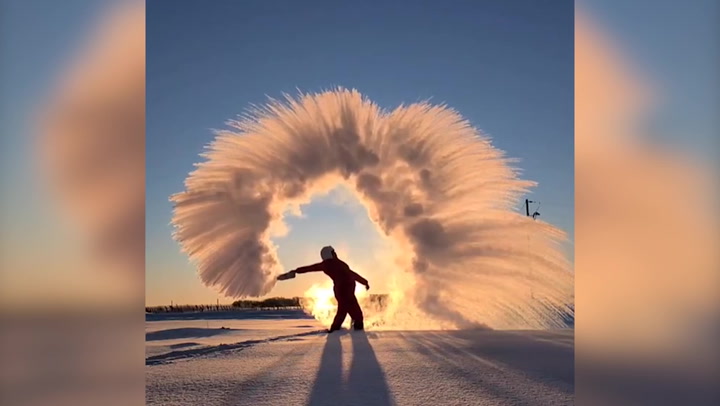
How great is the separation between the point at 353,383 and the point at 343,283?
12.0ft

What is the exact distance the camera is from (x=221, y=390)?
3.87m

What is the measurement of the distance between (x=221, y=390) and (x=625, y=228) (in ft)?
9.02

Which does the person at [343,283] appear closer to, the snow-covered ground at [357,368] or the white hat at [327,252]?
the white hat at [327,252]

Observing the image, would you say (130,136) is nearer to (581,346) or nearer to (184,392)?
(184,392)

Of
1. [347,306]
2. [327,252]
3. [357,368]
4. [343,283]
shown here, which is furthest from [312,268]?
[357,368]

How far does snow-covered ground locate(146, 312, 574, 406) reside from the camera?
365cm

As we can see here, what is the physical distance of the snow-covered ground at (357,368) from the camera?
3.65m

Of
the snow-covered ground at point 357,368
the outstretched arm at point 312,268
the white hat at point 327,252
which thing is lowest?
the snow-covered ground at point 357,368

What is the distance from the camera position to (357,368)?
4.51m

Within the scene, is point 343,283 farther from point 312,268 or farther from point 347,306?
point 312,268

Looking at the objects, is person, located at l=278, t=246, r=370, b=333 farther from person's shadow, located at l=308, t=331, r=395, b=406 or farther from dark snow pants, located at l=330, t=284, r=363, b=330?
person's shadow, located at l=308, t=331, r=395, b=406

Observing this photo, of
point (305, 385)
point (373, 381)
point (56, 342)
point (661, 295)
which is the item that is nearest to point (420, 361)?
point (373, 381)

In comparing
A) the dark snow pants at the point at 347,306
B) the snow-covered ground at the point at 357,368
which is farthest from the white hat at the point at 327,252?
the snow-covered ground at the point at 357,368

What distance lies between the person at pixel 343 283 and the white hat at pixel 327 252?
15 mm
